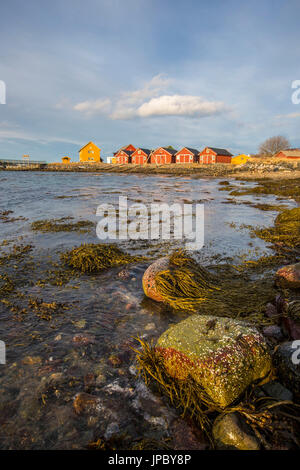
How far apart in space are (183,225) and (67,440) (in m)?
8.87

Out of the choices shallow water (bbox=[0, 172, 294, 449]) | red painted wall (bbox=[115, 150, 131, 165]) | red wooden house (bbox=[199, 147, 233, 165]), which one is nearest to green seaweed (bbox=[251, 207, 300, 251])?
shallow water (bbox=[0, 172, 294, 449])

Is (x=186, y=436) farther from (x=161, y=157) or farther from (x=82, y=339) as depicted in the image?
(x=161, y=157)

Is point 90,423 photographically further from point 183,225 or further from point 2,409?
point 183,225

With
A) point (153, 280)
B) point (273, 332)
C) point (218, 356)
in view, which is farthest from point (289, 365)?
point (153, 280)

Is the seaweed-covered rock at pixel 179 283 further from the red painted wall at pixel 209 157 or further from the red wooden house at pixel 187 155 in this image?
the red wooden house at pixel 187 155

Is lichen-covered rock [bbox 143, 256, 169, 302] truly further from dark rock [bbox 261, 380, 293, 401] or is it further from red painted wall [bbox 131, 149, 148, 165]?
red painted wall [bbox 131, 149, 148, 165]

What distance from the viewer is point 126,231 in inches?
376

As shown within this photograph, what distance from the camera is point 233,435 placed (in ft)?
6.93

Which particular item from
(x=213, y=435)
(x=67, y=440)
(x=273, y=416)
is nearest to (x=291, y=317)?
(x=273, y=416)

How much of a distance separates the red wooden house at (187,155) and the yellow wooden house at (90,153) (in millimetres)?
28603

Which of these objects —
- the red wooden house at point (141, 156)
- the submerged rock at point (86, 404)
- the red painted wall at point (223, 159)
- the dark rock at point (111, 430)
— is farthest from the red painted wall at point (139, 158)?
the dark rock at point (111, 430)

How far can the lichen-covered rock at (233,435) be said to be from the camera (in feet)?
6.73

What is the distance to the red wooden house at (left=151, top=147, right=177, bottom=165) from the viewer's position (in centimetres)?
7444

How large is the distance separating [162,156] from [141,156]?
727cm
